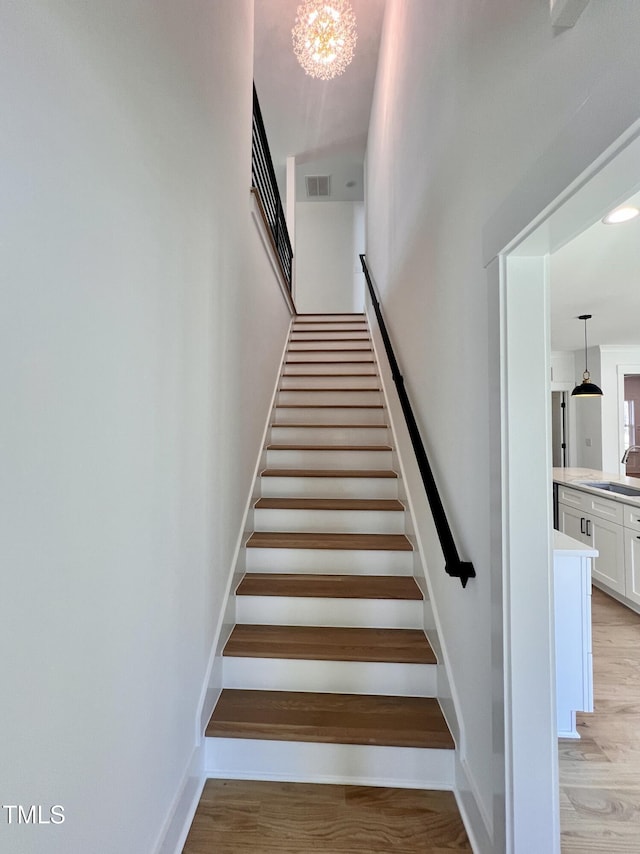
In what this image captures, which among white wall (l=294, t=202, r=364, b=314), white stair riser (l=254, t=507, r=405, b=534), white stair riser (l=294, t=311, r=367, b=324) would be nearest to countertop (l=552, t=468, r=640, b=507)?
white stair riser (l=254, t=507, r=405, b=534)

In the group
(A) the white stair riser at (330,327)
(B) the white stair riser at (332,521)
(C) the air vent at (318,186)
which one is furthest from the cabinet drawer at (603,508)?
(C) the air vent at (318,186)

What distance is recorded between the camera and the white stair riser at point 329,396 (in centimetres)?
352

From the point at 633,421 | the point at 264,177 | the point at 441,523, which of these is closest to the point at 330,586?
the point at 441,523

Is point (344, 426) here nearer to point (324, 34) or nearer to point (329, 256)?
point (324, 34)

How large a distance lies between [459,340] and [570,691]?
5.53ft

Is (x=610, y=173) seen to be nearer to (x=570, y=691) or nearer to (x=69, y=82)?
(x=69, y=82)

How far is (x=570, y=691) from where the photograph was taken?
1761 millimetres

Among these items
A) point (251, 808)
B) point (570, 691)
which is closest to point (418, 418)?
point (570, 691)

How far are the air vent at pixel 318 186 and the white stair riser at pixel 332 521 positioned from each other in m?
5.93

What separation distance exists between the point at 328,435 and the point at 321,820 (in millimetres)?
2224

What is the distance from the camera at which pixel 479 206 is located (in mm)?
1251

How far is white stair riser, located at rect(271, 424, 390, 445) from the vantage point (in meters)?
3.12

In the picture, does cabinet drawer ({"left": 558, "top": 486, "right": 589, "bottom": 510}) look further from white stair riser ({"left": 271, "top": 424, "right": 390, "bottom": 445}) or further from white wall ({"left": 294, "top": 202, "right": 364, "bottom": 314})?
white wall ({"left": 294, "top": 202, "right": 364, "bottom": 314})

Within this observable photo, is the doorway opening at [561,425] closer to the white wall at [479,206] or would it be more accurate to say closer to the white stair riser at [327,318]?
the white stair riser at [327,318]
